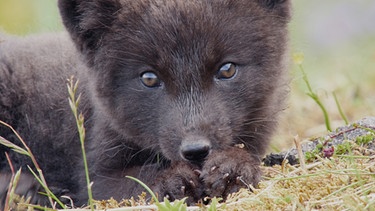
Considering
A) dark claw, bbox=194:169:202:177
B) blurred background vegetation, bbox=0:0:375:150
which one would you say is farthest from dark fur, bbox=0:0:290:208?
blurred background vegetation, bbox=0:0:375:150

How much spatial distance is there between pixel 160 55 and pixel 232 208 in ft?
4.11

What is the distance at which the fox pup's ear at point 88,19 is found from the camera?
501 centimetres

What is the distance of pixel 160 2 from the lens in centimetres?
488

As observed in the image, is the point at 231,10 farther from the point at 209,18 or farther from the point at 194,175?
the point at 194,175

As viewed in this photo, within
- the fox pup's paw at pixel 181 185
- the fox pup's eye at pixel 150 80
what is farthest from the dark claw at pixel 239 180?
the fox pup's eye at pixel 150 80

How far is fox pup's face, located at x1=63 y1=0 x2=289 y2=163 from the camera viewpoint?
4.67m

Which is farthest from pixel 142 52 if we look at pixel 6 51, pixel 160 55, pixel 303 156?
pixel 6 51

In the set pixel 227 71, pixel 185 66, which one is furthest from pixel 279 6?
pixel 185 66

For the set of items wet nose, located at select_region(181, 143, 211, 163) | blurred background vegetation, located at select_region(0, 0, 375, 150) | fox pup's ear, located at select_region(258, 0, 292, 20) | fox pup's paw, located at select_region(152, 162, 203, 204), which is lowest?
blurred background vegetation, located at select_region(0, 0, 375, 150)

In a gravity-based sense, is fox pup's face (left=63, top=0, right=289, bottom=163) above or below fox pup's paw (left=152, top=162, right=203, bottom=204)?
above

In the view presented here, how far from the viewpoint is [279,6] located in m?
5.18

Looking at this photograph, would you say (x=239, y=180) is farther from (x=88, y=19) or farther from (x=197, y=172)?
(x=88, y=19)

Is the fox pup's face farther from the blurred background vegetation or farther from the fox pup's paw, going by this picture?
the blurred background vegetation

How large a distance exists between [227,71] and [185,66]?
0.97 ft
